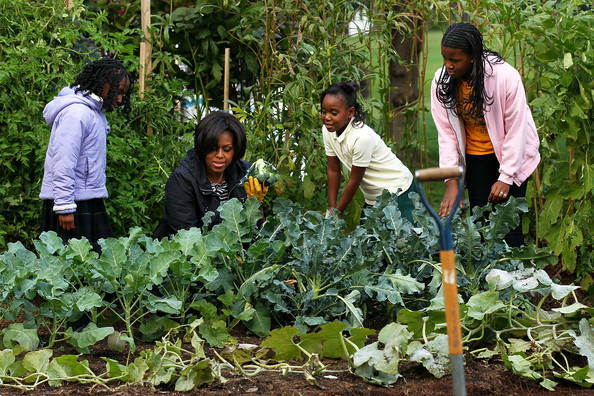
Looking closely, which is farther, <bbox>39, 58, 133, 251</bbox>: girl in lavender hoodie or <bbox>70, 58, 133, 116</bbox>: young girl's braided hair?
<bbox>70, 58, 133, 116</bbox>: young girl's braided hair

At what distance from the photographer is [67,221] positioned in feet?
13.8

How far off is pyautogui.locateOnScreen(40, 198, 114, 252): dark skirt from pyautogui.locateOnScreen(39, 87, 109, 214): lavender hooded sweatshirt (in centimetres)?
8

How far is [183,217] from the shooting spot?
13.2 feet

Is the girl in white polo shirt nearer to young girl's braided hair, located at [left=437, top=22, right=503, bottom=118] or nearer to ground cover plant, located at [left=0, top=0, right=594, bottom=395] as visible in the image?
ground cover plant, located at [left=0, top=0, right=594, bottom=395]

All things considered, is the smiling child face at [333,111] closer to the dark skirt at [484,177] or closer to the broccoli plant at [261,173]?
the broccoli plant at [261,173]

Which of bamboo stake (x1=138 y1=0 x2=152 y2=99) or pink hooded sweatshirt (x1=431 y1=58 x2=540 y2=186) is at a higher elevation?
bamboo stake (x1=138 y1=0 x2=152 y2=99)

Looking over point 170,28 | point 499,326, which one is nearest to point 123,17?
point 170,28

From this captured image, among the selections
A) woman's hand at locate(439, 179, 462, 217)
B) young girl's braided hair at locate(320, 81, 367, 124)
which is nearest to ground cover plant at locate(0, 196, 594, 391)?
woman's hand at locate(439, 179, 462, 217)

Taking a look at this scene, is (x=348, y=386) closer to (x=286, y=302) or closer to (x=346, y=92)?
(x=286, y=302)

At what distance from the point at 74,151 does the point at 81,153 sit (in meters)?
0.10

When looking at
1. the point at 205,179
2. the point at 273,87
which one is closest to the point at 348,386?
the point at 205,179

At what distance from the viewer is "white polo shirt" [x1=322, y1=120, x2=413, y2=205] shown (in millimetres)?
4418

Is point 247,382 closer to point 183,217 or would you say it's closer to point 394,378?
point 394,378

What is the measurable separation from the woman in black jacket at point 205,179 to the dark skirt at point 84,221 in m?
0.44
